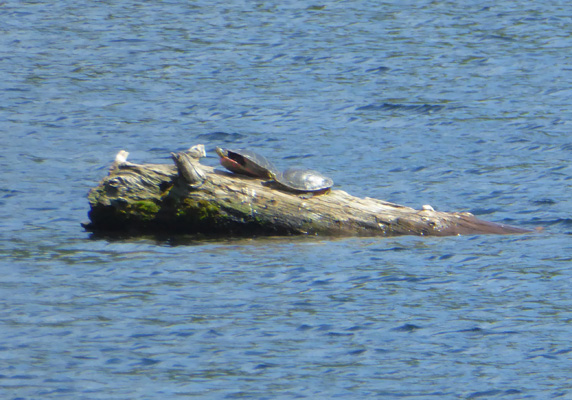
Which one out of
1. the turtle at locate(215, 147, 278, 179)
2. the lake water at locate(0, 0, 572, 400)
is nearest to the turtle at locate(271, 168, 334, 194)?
the turtle at locate(215, 147, 278, 179)

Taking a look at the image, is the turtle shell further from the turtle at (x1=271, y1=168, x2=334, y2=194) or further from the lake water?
the lake water

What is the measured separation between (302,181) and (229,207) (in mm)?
730

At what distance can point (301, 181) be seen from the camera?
1099cm

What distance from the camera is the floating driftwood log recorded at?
10.9m

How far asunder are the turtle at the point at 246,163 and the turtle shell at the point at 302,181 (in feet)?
0.41

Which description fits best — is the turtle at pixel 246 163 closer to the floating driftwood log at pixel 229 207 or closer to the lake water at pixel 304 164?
the floating driftwood log at pixel 229 207

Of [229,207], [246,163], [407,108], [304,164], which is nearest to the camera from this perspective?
[229,207]

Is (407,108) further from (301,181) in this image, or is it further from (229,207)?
(229,207)

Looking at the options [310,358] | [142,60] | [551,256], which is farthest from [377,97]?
[310,358]

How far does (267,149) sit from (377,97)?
3512 mm

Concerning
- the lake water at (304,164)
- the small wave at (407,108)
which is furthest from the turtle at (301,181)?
the small wave at (407,108)

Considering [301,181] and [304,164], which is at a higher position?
[301,181]

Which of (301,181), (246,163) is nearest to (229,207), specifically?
(246,163)

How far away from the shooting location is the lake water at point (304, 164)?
26.0ft
